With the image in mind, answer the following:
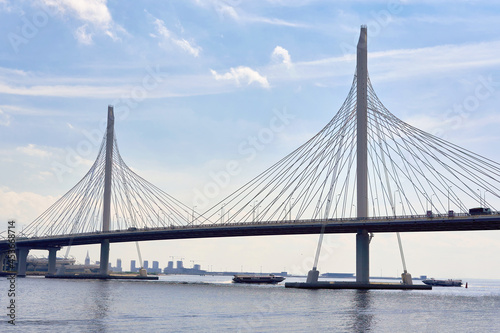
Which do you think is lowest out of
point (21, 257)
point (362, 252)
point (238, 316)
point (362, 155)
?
point (238, 316)

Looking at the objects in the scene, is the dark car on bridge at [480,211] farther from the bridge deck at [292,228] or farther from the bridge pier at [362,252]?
the bridge pier at [362,252]

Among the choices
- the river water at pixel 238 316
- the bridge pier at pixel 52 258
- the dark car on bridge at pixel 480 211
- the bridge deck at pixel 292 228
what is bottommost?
the river water at pixel 238 316

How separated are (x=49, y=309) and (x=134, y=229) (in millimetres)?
69312

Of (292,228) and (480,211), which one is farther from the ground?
(480,211)

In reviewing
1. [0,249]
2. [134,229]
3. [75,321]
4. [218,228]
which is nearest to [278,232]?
[218,228]

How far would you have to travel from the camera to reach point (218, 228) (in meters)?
109

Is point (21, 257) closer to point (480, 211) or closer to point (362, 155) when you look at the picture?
point (362, 155)

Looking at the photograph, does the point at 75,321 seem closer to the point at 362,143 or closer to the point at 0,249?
the point at 362,143

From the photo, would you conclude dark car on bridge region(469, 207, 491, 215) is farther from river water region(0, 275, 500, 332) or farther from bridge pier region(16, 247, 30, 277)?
bridge pier region(16, 247, 30, 277)

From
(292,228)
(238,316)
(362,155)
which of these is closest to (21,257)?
(292,228)

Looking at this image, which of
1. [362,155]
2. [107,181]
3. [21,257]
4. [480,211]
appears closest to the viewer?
[480,211]

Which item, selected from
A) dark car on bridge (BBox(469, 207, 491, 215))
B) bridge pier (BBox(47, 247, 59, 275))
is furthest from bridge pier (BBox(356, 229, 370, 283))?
bridge pier (BBox(47, 247, 59, 275))

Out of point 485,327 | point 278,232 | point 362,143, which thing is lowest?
point 485,327

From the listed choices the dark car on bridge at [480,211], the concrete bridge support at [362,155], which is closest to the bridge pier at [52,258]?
the concrete bridge support at [362,155]
